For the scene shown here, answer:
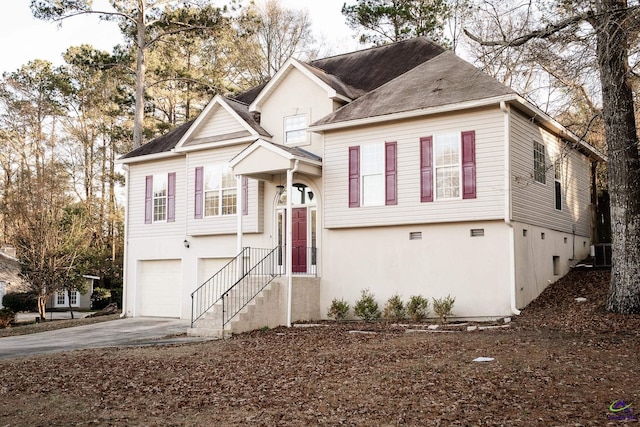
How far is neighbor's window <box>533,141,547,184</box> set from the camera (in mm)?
16922

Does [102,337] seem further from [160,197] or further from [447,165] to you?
[447,165]

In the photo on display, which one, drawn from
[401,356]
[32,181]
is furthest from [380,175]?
[32,181]

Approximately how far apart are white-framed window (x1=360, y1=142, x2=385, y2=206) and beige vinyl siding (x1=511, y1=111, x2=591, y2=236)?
11.1ft

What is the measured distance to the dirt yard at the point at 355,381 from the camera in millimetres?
7082

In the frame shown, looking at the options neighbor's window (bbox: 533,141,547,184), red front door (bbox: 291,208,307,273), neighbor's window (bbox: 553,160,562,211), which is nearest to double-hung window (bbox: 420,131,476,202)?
neighbor's window (bbox: 533,141,547,184)

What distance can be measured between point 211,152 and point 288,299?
6.07 m

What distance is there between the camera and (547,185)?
1780 centimetres

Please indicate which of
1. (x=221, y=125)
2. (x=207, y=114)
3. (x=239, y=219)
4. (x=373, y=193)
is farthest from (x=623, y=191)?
(x=207, y=114)

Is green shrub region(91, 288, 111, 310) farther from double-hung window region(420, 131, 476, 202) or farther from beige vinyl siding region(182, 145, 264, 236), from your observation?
double-hung window region(420, 131, 476, 202)

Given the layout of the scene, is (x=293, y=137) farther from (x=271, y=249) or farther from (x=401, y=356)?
(x=401, y=356)

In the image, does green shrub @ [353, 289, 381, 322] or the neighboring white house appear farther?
green shrub @ [353, 289, 381, 322]

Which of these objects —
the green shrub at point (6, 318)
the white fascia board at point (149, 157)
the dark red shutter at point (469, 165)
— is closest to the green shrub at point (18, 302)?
the green shrub at point (6, 318)

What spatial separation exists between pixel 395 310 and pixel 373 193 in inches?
124

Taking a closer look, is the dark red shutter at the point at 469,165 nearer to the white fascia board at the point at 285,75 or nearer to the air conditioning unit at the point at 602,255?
the white fascia board at the point at 285,75
